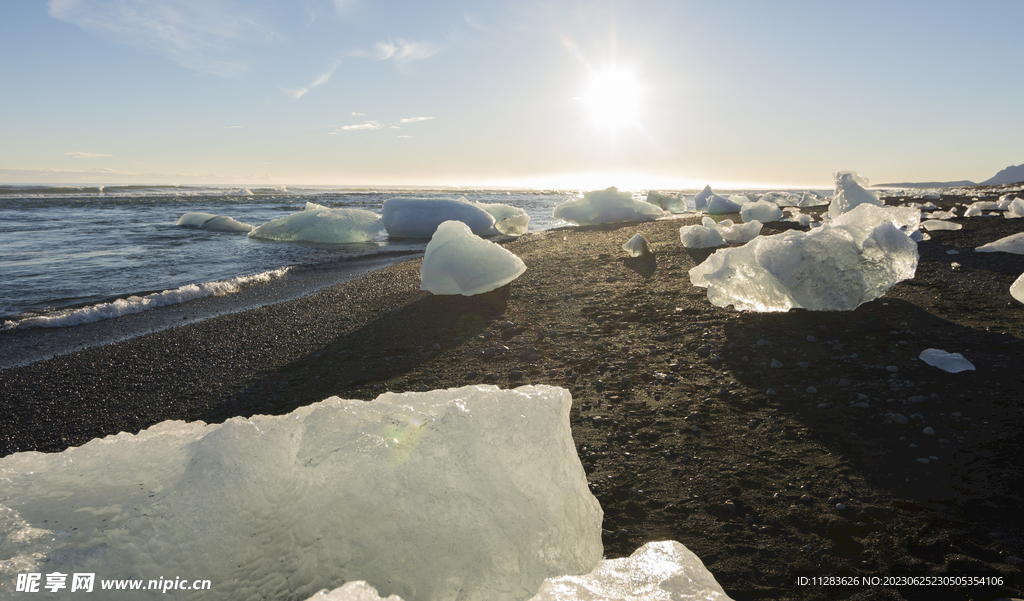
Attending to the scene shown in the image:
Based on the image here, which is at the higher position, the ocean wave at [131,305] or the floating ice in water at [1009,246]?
the floating ice in water at [1009,246]

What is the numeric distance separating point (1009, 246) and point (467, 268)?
606cm

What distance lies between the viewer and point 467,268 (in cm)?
550

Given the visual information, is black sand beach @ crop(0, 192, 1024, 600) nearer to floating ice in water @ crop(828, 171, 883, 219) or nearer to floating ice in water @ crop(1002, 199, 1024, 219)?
floating ice in water @ crop(828, 171, 883, 219)

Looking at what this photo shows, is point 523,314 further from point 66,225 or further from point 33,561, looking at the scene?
point 66,225

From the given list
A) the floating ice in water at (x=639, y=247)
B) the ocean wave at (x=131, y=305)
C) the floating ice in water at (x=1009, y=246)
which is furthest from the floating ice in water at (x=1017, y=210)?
the ocean wave at (x=131, y=305)

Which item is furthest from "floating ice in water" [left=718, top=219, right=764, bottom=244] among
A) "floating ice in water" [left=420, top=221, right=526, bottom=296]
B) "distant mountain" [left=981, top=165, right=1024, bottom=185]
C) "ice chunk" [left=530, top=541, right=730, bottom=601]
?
"distant mountain" [left=981, top=165, right=1024, bottom=185]

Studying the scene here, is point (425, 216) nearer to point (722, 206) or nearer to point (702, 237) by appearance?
point (702, 237)

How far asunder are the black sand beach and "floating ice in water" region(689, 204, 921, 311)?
0.48ft

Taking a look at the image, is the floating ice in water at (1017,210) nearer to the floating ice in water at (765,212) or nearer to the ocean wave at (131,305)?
the floating ice in water at (765,212)

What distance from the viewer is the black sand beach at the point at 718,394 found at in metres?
1.84

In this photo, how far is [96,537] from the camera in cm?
137

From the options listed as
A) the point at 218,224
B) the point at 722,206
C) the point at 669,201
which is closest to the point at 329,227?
the point at 218,224

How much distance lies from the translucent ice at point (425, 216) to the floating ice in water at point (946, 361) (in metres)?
11.9

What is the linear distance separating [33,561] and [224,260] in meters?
9.86
